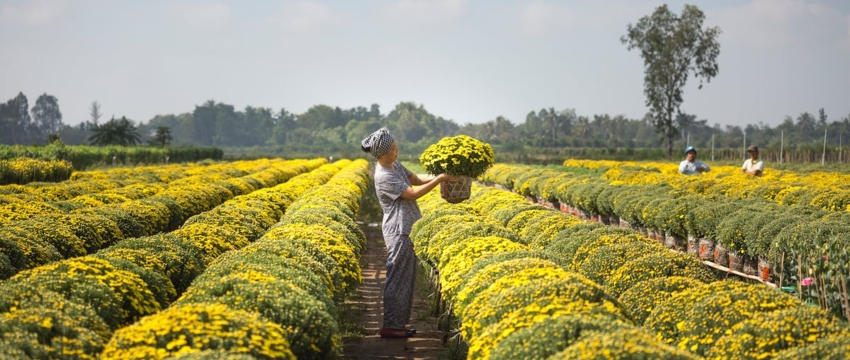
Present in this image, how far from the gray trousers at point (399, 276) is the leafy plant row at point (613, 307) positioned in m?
0.40

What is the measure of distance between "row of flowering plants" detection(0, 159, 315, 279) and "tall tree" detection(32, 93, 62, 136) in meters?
173

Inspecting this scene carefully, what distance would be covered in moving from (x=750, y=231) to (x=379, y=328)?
223 inches

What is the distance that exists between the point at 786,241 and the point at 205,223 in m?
7.77

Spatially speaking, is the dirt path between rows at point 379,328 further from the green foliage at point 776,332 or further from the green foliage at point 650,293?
the green foliage at point 776,332

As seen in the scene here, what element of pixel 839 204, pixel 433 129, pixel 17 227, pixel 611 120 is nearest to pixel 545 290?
pixel 17 227

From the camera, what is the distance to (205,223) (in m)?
11.6

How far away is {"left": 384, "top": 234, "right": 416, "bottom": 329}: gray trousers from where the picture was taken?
9.72 meters

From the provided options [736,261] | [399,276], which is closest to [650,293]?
[399,276]

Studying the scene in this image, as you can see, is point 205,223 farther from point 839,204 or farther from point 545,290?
point 839,204

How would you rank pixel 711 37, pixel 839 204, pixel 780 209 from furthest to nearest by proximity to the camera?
pixel 711 37 → pixel 839 204 → pixel 780 209

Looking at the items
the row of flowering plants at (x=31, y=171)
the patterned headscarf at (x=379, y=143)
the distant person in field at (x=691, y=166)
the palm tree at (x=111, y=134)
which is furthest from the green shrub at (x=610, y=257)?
the palm tree at (x=111, y=134)

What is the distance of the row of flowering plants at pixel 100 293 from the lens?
17.5 feet

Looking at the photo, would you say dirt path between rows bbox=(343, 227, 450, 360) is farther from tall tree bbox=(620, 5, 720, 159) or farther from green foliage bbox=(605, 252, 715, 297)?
tall tree bbox=(620, 5, 720, 159)

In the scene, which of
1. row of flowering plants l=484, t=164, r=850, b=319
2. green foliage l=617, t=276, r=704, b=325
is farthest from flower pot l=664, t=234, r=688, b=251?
green foliage l=617, t=276, r=704, b=325
